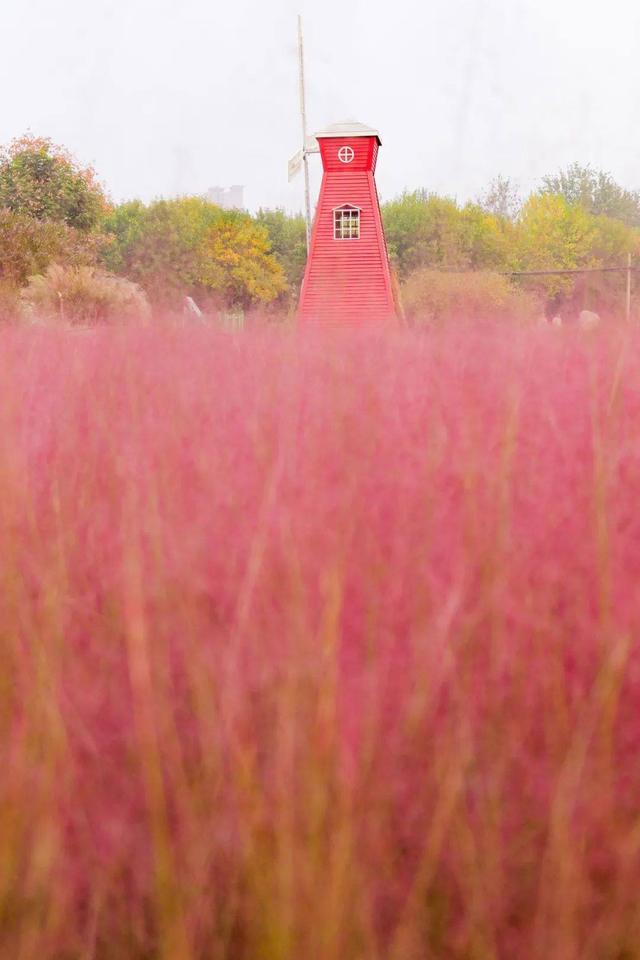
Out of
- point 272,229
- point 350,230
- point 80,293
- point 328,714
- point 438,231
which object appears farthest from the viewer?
point 272,229

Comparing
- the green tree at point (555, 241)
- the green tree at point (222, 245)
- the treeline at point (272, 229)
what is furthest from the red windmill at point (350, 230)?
the green tree at point (555, 241)

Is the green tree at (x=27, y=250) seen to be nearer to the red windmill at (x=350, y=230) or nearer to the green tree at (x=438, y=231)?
the red windmill at (x=350, y=230)

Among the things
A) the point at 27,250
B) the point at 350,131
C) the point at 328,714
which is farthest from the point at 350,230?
the point at 328,714

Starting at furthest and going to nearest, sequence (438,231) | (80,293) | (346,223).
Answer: (438,231) < (346,223) < (80,293)

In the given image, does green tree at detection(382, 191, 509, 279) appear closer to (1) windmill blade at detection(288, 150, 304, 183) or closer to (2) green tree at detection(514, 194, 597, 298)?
(2) green tree at detection(514, 194, 597, 298)

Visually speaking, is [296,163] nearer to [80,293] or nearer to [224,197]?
[80,293]

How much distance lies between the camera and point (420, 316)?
4.56 meters

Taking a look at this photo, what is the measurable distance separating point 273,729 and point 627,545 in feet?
1.99

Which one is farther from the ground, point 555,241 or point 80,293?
point 555,241

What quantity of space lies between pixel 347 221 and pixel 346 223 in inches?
1.8

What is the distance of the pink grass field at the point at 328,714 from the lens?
1143mm

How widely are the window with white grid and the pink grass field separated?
1699 cm

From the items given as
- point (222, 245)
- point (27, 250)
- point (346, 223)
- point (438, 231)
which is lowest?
point (27, 250)

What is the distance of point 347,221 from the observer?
60.3ft
